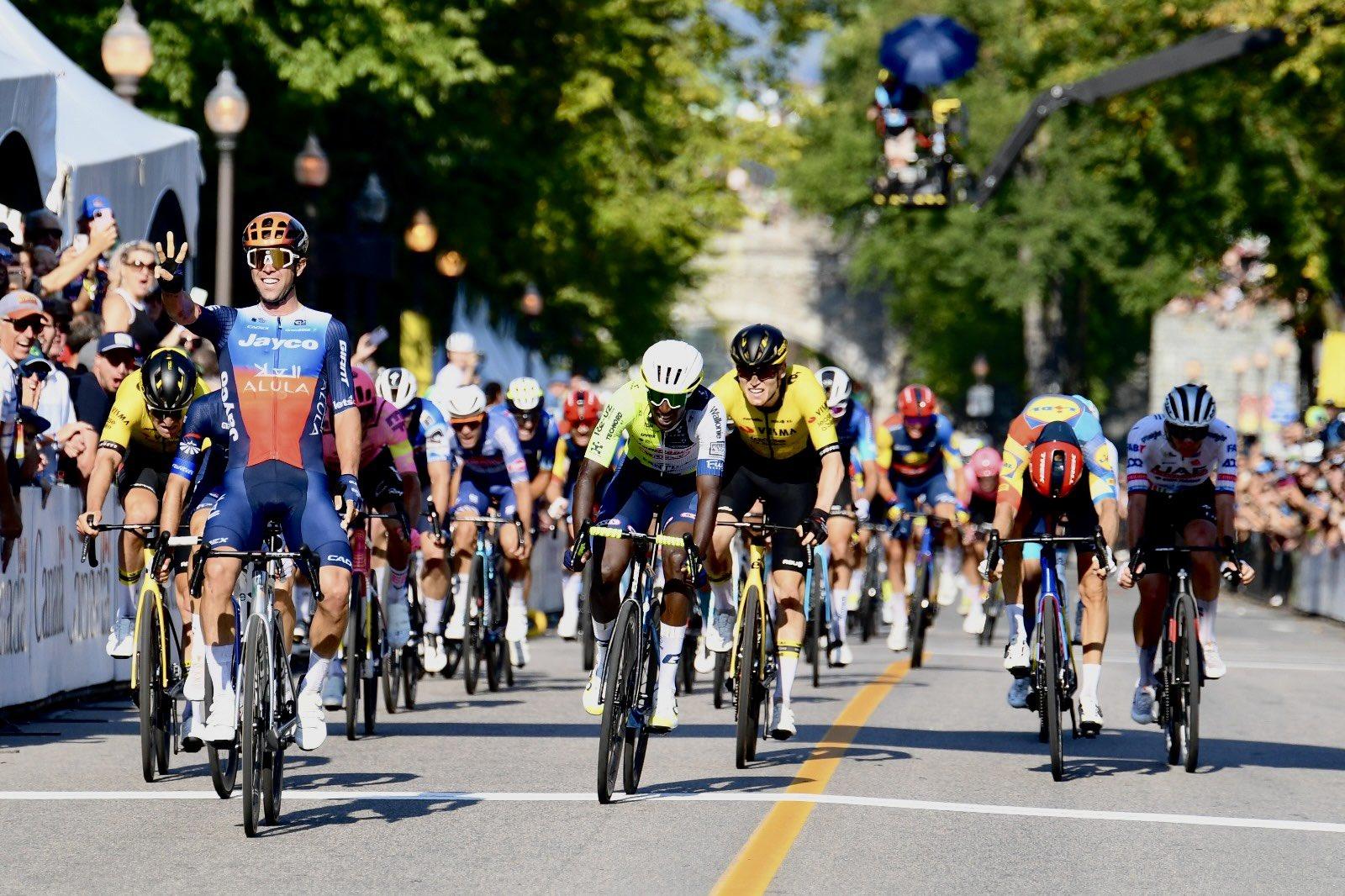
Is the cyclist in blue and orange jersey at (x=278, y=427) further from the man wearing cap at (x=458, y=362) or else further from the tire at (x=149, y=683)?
the man wearing cap at (x=458, y=362)

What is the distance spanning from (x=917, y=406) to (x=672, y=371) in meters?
10.3

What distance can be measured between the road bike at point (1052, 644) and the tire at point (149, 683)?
3.93 meters

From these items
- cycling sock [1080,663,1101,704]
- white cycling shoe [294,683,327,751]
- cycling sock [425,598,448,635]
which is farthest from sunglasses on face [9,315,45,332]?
cycling sock [1080,663,1101,704]

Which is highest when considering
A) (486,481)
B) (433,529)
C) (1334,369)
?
(1334,369)

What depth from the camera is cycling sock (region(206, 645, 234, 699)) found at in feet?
30.8

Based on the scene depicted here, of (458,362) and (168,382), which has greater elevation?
(458,362)

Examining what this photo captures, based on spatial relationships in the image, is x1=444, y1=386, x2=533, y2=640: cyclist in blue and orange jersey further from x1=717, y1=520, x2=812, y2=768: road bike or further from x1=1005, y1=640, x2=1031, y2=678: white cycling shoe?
x1=1005, y1=640, x2=1031, y2=678: white cycling shoe

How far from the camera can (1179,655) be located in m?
12.2

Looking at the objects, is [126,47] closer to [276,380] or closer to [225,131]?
[225,131]

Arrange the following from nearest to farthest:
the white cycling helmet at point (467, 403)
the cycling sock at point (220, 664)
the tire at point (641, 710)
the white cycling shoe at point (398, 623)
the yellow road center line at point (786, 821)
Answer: the yellow road center line at point (786, 821) < the cycling sock at point (220, 664) < the tire at point (641, 710) < the white cycling shoe at point (398, 623) < the white cycling helmet at point (467, 403)

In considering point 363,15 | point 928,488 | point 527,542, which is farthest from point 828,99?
point 527,542

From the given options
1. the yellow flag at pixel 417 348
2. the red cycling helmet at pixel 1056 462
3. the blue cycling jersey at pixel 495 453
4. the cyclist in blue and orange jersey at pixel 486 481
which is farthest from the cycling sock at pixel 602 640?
the yellow flag at pixel 417 348

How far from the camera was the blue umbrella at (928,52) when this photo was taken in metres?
25.8

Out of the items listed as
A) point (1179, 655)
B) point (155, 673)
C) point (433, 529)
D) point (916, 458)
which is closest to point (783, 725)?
point (1179, 655)
